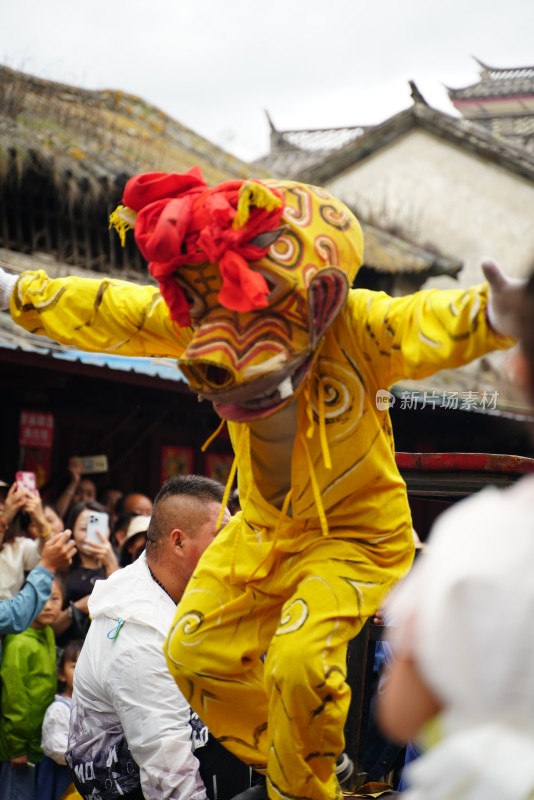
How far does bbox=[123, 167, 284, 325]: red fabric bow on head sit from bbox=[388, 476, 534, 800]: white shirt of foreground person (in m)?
1.47

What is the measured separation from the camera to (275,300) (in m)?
2.82

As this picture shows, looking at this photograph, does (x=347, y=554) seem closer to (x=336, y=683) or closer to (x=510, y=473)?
(x=336, y=683)

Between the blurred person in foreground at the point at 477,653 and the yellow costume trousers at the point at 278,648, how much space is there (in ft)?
4.46

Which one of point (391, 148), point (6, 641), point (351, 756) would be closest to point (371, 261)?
point (391, 148)

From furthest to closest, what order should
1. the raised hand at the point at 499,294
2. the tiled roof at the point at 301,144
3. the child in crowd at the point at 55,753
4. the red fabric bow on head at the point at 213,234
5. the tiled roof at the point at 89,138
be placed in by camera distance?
1. the tiled roof at the point at 301,144
2. the tiled roof at the point at 89,138
3. the child in crowd at the point at 55,753
4. the red fabric bow on head at the point at 213,234
5. the raised hand at the point at 499,294

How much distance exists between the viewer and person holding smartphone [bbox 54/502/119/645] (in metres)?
5.44

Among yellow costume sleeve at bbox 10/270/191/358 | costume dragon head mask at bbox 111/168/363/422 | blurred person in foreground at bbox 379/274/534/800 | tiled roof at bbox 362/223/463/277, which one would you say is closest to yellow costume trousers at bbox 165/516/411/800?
costume dragon head mask at bbox 111/168/363/422

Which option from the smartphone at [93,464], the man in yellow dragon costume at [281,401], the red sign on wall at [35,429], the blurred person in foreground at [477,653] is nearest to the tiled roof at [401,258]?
the smartphone at [93,464]

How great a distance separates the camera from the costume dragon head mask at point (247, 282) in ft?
9.06

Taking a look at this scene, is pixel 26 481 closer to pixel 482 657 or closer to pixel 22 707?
pixel 22 707

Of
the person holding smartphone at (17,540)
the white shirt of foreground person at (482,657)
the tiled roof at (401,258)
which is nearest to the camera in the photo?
the white shirt of foreground person at (482,657)

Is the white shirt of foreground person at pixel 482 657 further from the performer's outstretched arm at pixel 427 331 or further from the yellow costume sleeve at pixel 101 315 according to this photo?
the yellow costume sleeve at pixel 101 315

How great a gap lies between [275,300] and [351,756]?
5.62 feet

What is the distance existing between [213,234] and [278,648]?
43.1 inches
